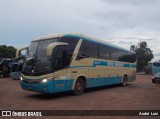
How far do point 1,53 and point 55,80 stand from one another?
125ft

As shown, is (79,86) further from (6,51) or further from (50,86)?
(6,51)

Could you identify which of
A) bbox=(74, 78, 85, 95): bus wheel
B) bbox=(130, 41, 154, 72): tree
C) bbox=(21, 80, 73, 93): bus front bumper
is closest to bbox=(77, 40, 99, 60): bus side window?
bbox=(74, 78, 85, 95): bus wheel

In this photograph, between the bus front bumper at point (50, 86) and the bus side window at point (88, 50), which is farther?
the bus side window at point (88, 50)

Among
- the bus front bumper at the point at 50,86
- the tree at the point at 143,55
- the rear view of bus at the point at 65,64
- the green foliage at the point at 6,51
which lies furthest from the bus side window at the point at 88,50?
the tree at the point at 143,55

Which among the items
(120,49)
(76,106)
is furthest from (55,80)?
(120,49)

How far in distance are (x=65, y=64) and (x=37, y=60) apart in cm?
154

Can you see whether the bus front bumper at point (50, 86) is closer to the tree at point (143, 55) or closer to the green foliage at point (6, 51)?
the green foliage at point (6, 51)

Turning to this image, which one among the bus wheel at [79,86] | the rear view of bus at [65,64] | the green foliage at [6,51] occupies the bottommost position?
the bus wheel at [79,86]

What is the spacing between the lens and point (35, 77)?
12070mm

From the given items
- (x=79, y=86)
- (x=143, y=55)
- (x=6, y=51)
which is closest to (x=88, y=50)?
(x=79, y=86)

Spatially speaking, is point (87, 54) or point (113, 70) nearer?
point (87, 54)

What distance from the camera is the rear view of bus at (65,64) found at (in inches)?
472

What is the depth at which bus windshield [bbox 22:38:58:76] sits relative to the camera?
39.4 feet

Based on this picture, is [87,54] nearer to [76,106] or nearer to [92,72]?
[92,72]
